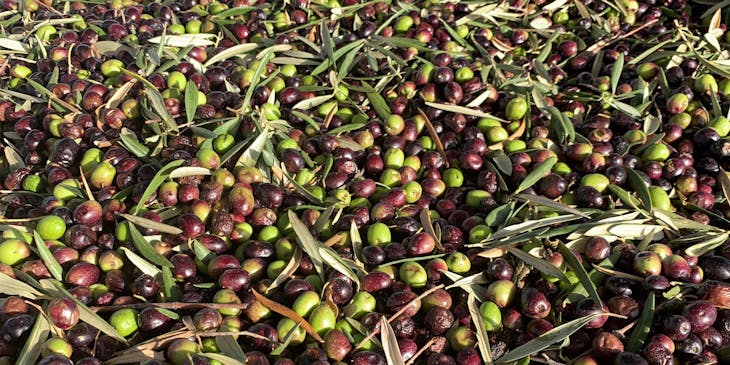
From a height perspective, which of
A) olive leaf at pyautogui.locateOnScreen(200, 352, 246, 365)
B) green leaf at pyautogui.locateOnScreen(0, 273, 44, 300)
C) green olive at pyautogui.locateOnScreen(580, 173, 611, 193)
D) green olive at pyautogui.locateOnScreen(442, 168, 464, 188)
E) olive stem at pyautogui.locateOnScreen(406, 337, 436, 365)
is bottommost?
green olive at pyautogui.locateOnScreen(442, 168, 464, 188)

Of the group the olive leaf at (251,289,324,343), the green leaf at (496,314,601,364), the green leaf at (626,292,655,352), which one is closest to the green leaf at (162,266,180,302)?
the olive leaf at (251,289,324,343)

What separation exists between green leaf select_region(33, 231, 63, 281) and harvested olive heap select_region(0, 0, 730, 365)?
21 mm

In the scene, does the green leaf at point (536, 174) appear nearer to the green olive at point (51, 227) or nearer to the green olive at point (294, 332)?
the green olive at point (294, 332)

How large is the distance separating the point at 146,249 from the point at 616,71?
290cm

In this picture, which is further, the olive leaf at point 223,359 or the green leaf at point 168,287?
the green leaf at point 168,287

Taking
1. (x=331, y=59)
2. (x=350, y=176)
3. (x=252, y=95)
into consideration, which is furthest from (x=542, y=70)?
(x=252, y=95)

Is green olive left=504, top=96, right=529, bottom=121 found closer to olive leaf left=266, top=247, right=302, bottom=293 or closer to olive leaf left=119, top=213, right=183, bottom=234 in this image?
olive leaf left=266, top=247, right=302, bottom=293

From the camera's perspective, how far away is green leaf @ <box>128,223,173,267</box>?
2518mm

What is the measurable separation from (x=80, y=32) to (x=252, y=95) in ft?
5.66

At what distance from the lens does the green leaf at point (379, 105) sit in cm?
354

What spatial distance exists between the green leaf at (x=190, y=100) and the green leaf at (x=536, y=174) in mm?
1793

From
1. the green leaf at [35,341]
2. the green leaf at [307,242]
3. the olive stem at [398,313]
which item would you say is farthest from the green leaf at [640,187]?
the green leaf at [35,341]

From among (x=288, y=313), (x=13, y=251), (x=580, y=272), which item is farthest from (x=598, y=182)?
(x=13, y=251)

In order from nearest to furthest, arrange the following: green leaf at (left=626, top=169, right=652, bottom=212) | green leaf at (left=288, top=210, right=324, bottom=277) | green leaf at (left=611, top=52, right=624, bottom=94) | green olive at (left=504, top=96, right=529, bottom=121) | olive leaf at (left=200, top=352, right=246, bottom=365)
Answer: olive leaf at (left=200, top=352, right=246, bottom=365) → green leaf at (left=288, top=210, right=324, bottom=277) → green leaf at (left=626, top=169, right=652, bottom=212) → green olive at (left=504, top=96, right=529, bottom=121) → green leaf at (left=611, top=52, right=624, bottom=94)
